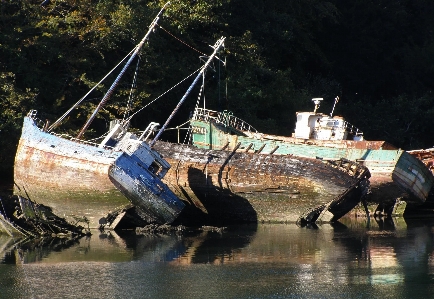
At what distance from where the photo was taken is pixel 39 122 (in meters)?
34.1

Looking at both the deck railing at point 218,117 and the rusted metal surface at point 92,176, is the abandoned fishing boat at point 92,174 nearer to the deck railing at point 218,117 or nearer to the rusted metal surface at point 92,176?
the rusted metal surface at point 92,176

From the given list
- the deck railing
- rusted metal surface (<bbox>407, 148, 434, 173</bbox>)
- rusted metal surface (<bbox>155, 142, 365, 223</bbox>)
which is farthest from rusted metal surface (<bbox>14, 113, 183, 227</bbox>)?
rusted metal surface (<bbox>407, 148, 434, 173</bbox>)

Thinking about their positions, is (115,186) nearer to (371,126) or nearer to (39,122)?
(39,122)

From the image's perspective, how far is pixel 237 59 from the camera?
157 feet

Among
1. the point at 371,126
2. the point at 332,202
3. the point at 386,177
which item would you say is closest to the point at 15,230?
the point at 332,202

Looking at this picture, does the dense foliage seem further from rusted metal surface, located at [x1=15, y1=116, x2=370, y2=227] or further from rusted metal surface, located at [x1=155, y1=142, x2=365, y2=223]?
rusted metal surface, located at [x1=155, y1=142, x2=365, y2=223]

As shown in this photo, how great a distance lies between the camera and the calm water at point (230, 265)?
901 inches

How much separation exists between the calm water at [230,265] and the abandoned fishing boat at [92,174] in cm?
92

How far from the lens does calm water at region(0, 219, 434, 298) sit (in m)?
22.9

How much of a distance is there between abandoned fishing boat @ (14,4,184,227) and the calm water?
0.92 metres

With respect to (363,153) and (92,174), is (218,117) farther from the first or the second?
(92,174)

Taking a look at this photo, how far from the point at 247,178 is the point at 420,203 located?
788 cm

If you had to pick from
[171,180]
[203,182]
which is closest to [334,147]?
[203,182]

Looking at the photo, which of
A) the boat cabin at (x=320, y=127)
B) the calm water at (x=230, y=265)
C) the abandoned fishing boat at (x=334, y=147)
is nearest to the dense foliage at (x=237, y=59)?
the abandoned fishing boat at (x=334, y=147)
